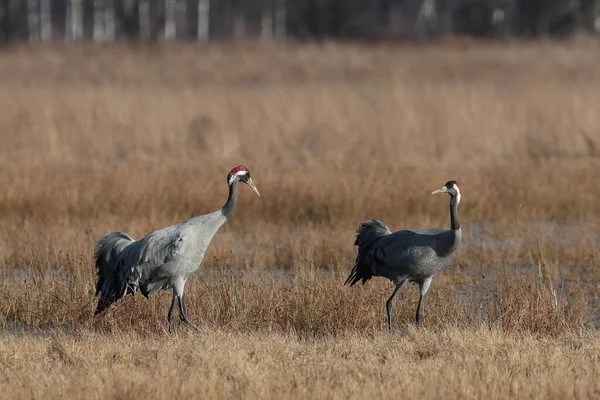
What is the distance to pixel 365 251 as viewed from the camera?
8.13 metres

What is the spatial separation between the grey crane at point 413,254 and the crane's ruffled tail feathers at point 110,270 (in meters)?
1.55

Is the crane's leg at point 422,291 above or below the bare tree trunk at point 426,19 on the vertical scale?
below

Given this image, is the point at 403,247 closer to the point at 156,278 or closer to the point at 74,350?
the point at 156,278

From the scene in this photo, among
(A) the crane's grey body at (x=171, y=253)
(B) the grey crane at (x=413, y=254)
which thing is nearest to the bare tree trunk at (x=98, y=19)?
(B) the grey crane at (x=413, y=254)

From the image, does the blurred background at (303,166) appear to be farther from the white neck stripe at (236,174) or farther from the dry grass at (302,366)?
the white neck stripe at (236,174)

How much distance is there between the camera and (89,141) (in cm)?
1605

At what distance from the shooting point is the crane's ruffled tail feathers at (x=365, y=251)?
8.05 meters

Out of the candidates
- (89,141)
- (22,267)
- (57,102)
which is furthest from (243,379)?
(57,102)

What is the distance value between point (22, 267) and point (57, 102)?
8539 millimetres

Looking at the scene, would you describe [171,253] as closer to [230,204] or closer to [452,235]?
[230,204]

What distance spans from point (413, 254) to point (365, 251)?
48cm

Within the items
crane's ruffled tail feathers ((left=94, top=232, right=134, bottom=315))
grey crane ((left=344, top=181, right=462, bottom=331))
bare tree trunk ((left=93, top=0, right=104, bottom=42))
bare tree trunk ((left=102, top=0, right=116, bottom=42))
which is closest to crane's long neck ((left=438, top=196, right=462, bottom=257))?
grey crane ((left=344, top=181, right=462, bottom=331))

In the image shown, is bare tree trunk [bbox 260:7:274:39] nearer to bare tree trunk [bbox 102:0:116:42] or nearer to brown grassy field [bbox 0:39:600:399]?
bare tree trunk [bbox 102:0:116:42]

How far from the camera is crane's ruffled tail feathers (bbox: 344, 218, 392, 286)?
8.05m
